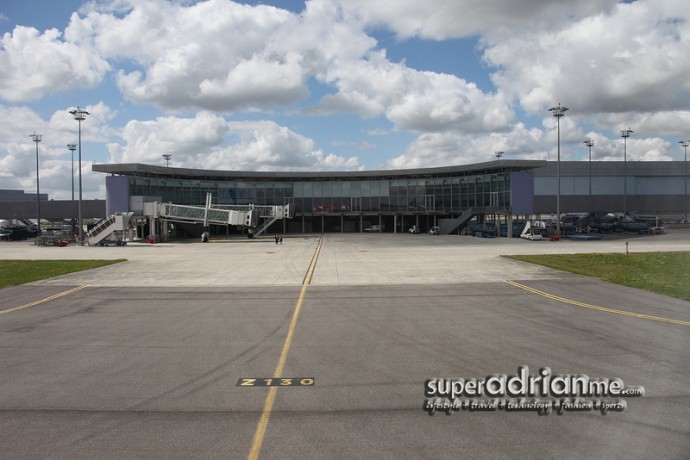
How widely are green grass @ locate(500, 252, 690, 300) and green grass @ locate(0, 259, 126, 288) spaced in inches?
1167

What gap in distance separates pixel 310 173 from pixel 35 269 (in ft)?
222

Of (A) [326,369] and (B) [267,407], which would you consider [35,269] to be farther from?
(B) [267,407]

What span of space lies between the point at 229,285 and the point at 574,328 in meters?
15.8

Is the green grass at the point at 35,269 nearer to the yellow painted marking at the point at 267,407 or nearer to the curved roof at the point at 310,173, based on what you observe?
the yellow painted marking at the point at 267,407

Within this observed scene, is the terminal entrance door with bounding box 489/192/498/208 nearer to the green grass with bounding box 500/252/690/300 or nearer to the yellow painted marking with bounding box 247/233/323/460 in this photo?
the green grass with bounding box 500/252/690/300

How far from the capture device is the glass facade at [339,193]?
91312 mm

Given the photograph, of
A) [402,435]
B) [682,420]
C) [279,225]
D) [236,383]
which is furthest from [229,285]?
[279,225]

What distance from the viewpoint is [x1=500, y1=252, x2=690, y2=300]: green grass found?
2172 centimetres

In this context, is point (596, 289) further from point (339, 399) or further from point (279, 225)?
point (279, 225)

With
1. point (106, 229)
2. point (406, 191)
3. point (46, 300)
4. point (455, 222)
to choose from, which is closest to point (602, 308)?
point (46, 300)

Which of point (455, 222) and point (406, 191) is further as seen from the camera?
point (406, 191)

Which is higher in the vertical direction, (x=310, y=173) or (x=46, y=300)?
(x=310, y=173)

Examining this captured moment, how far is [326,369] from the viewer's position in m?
10.3

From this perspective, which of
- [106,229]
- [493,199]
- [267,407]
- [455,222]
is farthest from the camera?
[455,222]
